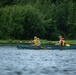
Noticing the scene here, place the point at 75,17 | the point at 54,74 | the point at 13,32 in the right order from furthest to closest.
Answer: the point at 75,17 → the point at 13,32 → the point at 54,74

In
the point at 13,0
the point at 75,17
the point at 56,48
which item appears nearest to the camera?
the point at 56,48

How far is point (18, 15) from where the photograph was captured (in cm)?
8544

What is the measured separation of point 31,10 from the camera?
86.6m

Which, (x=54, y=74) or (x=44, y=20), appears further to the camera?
(x=44, y=20)

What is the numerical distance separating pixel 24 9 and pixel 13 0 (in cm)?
2422

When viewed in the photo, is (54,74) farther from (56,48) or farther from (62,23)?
(62,23)

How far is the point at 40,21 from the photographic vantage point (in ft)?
282

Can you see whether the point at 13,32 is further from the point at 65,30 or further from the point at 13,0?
the point at 13,0

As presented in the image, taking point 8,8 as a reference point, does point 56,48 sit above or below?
below

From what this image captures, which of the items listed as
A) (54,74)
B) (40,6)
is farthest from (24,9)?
(54,74)

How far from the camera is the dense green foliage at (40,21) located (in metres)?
84.8

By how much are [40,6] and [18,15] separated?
31.3 feet

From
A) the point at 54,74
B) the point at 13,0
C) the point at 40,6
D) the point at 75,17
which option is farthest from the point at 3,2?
the point at 54,74

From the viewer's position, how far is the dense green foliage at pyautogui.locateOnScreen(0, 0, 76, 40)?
278 feet
